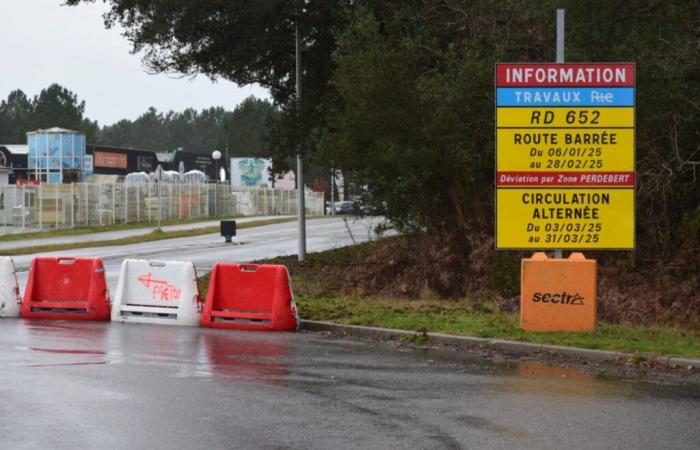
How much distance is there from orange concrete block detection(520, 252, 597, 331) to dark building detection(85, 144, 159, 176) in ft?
316

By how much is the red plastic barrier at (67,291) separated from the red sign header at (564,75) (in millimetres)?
6927

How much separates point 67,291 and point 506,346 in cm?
762

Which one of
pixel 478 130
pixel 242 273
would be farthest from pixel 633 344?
pixel 478 130

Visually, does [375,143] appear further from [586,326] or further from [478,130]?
[586,326]

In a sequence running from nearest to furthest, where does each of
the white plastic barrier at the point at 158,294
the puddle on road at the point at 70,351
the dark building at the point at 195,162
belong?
the puddle on road at the point at 70,351 → the white plastic barrier at the point at 158,294 → the dark building at the point at 195,162

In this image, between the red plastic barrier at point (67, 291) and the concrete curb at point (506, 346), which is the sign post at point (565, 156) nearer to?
the concrete curb at point (506, 346)

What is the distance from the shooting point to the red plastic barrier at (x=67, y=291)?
57.2 ft

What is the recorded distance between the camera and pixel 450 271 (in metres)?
25.2

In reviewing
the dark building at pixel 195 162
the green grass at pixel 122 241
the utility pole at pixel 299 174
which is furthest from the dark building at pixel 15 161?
the utility pole at pixel 299 174

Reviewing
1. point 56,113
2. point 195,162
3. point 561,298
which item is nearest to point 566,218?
point 561,298

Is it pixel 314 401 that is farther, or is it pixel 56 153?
pixel 56 153

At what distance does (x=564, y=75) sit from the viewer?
579 inches

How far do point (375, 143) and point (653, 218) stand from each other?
19.1 feet

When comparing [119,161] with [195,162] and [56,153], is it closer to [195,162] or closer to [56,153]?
[195,162]
